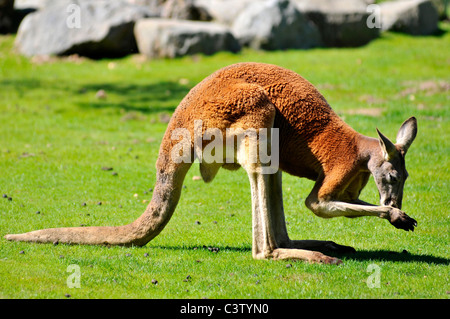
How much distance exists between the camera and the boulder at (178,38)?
1731cm

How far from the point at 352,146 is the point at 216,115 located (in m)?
1.36

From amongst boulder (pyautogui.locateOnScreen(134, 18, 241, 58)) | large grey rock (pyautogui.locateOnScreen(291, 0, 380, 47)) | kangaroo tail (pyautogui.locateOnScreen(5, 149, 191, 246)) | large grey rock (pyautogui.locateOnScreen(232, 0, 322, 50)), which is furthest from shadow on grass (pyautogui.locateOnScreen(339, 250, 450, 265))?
large grey rock (pyautogui.locateOnScreen(291, 0, 380, 47))

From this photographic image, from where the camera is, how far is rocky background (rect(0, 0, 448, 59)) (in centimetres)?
1753

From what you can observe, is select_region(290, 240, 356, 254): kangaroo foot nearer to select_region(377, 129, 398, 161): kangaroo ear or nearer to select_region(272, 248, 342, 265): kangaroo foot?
select_region(272, 248, 342, 265): kangaroo foot

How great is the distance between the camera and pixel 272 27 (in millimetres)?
18031

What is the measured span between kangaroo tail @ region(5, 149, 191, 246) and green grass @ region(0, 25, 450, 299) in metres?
0.11

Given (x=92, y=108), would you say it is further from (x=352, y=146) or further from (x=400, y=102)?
(x=352, y=146)

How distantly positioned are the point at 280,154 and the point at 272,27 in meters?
12.3

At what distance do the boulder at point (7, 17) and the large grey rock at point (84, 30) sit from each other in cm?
109

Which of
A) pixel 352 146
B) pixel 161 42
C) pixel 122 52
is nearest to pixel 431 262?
pixel 352 146

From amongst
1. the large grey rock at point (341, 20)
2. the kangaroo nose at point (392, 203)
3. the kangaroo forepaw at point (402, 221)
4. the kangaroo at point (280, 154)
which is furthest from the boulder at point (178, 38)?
the kangaroo forepaw at point (402, 221)

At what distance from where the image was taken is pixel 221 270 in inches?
241

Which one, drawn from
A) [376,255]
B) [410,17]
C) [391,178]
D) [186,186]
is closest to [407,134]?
[391,178]

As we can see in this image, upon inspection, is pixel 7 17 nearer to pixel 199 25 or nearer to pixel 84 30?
pixel 84 30
